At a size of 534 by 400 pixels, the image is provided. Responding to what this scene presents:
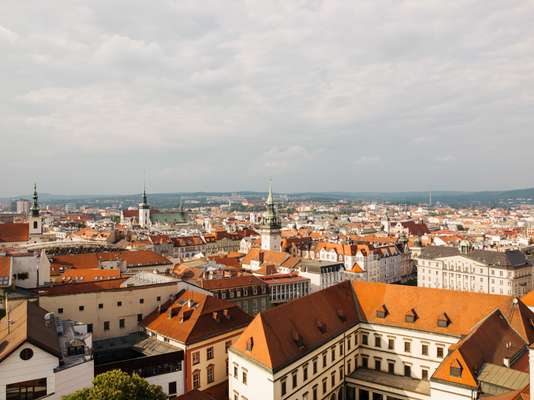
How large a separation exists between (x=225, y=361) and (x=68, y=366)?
650 inches

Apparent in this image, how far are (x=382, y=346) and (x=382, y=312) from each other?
362 cm

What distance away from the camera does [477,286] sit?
10394cm

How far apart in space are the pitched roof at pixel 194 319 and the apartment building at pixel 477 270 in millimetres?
72323

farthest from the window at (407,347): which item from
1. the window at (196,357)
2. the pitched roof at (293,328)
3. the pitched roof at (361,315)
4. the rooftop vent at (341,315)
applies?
the window at (196,357)

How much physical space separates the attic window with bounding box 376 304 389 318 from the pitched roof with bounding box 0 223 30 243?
9683cm

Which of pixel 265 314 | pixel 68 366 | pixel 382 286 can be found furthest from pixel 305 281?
pixel 68 366

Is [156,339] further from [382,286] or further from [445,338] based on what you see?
[445,338]

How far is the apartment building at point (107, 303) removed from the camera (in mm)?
49181

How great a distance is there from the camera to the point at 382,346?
49062 mm

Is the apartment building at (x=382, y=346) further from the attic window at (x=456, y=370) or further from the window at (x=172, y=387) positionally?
the window at (x=172, y=387)

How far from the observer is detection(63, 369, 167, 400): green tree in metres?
26.3

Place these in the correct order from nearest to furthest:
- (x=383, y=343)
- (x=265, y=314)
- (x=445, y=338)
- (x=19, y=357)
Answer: (x=19, y=357), (x=265, y=314), (x=445, y=338), (x=383, y=343)

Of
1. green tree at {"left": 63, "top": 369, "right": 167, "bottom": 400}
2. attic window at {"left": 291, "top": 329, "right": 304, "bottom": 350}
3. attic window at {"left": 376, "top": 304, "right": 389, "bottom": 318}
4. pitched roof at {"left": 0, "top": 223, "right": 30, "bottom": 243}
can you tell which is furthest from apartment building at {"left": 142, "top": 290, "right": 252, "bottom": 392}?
pitched roof at {"left": 0, "top": 223, "right": 30, "bottom": 243}

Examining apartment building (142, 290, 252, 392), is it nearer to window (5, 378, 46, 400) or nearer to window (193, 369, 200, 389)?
window (193, 369, 200, 389)
